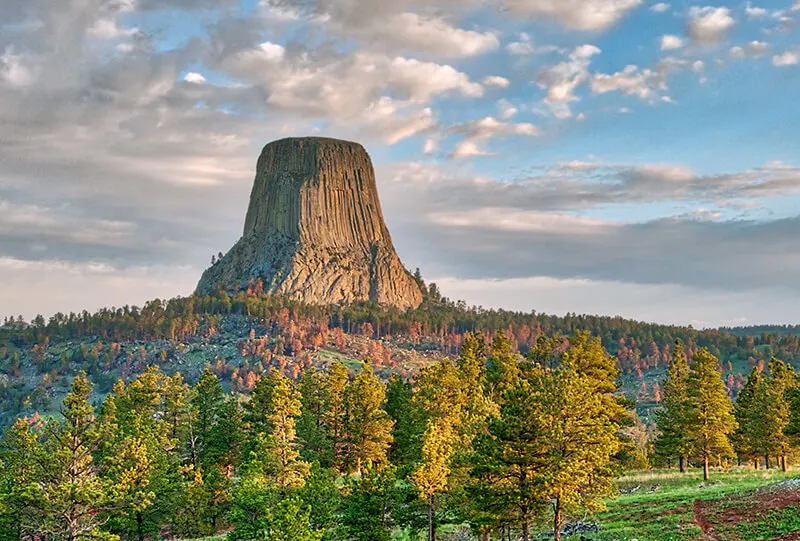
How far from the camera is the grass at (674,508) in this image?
42.6 m

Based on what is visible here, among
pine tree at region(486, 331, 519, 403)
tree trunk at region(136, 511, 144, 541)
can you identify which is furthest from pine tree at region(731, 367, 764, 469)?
tree trunk at region(136, 511, 144, 541)

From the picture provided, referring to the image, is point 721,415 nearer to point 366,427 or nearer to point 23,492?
point 366,427

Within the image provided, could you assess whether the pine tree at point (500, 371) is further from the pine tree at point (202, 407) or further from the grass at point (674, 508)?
the pine tree at point (202, 407)

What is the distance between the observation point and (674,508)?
50.9 metres

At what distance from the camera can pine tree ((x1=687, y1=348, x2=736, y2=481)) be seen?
7094 centimetres

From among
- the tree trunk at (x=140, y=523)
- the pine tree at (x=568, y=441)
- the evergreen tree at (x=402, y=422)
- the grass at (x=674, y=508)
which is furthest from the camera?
the evergreen tree at (x=402, y=422)

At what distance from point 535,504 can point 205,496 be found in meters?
38.2

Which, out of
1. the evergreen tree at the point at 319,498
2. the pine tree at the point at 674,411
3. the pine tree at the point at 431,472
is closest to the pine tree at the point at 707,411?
the pine tree at the point at 674,411

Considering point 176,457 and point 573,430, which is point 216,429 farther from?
point 573,430

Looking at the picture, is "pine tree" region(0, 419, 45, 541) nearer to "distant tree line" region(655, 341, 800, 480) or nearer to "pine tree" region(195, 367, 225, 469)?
"pine tree" region(195, 367, 225, 469)

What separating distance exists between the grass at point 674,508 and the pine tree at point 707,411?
3.26 metres

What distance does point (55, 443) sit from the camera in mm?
49062

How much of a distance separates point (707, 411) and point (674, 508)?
24252 millimetres

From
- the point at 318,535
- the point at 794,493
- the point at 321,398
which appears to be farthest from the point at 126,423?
the point at 794,493
